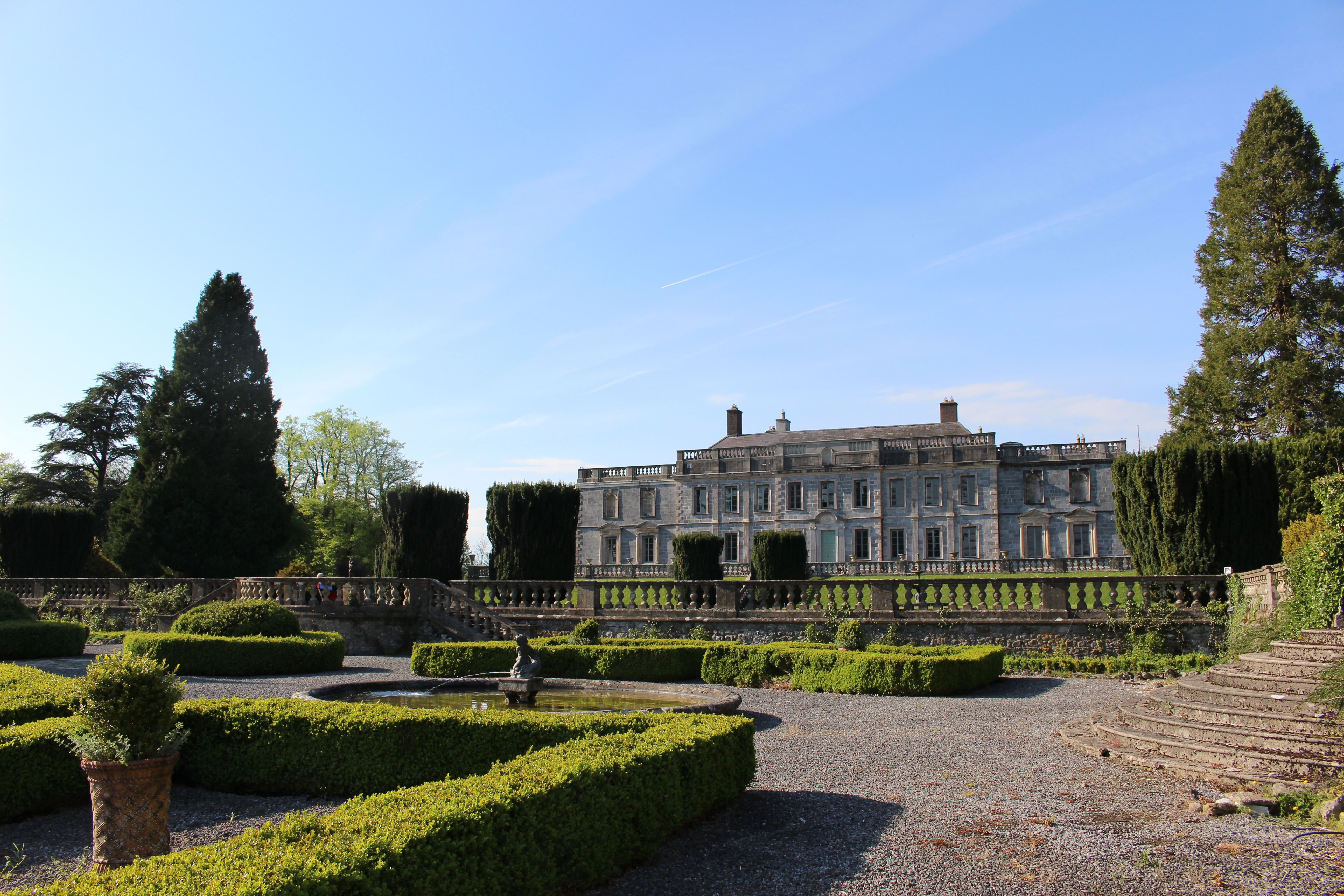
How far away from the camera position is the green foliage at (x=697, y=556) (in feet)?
84.6

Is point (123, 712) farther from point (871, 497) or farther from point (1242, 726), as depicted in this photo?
point (871, 497)

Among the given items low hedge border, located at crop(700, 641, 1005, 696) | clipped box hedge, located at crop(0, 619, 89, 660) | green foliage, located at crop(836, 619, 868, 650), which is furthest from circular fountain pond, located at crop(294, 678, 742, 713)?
clipped box hedge, located at crop(0, 619, 89, 660)

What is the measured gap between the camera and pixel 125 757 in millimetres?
5457

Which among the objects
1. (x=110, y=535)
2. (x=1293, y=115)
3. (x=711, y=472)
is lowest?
(x=110, y=535)

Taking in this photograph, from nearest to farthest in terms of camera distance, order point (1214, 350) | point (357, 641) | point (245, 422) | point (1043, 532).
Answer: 1. point (357, 641)
2. point (1214, 350)
3. point (245, 422)
4. point (1043, 532)

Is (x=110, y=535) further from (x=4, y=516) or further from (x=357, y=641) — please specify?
(x=357, y=641)

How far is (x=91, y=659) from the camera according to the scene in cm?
1731

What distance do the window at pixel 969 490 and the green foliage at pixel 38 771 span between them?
143 feet

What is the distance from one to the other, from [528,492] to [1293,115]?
27374 mm

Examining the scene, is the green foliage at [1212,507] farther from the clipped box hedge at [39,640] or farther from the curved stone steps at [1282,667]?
the clipped box hedge at [39,640]

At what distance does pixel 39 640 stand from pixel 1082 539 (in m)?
42.1

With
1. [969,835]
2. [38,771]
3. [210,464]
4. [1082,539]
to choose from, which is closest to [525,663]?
[38,771]

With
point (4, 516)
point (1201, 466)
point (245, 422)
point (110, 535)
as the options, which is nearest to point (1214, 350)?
point (1201, 466)

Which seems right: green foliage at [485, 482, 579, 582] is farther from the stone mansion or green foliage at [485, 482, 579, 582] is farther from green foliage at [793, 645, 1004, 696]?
the stone mansion
